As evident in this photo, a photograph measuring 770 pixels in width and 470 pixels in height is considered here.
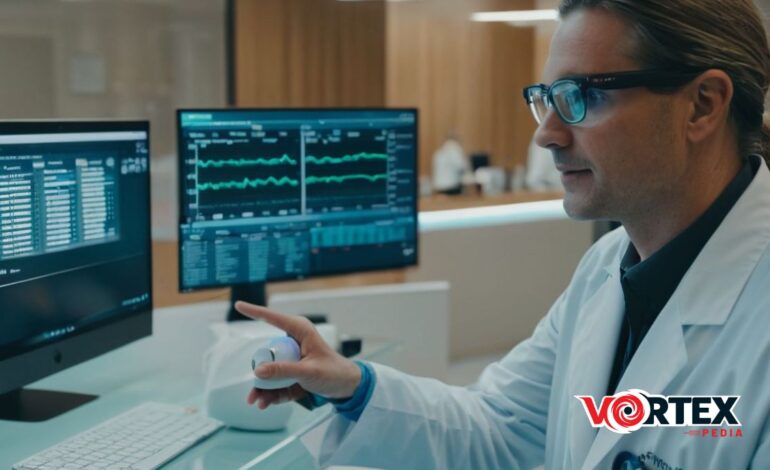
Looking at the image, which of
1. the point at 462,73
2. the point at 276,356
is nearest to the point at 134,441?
the point at 276,356

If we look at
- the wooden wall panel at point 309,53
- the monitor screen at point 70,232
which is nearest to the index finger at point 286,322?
the monitor screen at point 70,232

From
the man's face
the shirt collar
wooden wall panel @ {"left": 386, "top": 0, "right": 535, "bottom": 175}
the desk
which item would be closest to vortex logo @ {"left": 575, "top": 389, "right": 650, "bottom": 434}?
the shirt collar

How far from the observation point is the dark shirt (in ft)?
4.34

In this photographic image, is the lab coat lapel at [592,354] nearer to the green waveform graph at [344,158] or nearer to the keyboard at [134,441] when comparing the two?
the keyboard at [134,441]

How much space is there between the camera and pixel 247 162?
6.21ft

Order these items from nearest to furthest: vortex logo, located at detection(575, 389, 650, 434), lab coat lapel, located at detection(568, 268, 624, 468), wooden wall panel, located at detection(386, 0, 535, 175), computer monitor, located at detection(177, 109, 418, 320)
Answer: vortex logo, located at detection(575, 389, 650, 434) < lab coat lapel, located at detection(568, 268, 624, 468) < computer monitor, located at detection(177, 109, 418, 320) < wooden wall panel, located at detection(386, 0, 535, 175)

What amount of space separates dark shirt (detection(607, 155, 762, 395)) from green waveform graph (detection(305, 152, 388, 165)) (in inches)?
30.4

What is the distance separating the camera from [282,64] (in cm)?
573

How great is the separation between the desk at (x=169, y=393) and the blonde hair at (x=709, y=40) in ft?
2.71

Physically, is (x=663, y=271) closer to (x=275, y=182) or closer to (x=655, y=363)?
(x=655, y=363)

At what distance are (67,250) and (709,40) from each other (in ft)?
3.52

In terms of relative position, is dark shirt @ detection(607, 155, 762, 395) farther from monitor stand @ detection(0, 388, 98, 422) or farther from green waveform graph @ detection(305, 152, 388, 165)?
monitor stand @ detection(0, 388, 98, 422)

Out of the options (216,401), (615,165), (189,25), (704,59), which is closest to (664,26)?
(704,59)

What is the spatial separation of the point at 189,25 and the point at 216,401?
13.9ft
